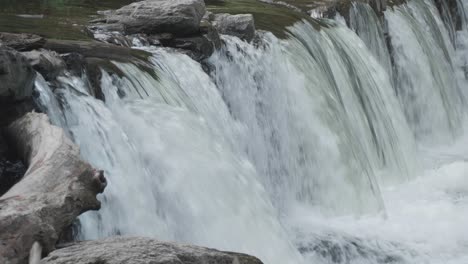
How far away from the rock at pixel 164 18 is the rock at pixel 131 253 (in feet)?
16.1

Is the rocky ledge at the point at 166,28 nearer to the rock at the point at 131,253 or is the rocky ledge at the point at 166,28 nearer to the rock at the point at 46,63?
the rock at the point at 46,63

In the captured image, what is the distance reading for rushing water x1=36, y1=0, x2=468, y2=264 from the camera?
21.3 ft

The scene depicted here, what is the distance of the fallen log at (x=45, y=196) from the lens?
3.96m

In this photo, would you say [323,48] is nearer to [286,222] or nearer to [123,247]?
[286,222]

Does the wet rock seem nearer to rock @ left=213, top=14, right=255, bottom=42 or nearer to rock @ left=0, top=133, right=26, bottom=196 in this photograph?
→ rock @ left=0, top=133, right=26, bottom=196

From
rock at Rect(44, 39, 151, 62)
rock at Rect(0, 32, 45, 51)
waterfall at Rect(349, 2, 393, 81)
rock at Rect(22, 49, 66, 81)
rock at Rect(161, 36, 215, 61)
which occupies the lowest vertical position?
waterfall at Rect(349, 2, 393, 81)

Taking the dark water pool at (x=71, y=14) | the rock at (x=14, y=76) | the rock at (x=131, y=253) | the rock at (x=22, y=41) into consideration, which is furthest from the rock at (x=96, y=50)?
the rock at (x=131, y=253)

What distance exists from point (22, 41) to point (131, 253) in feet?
10.9

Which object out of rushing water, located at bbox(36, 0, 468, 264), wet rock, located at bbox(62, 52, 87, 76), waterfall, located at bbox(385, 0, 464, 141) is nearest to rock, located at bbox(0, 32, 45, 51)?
wet rock, located at bbox(62, 52, 87, 76)

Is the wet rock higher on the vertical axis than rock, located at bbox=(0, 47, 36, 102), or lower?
lower

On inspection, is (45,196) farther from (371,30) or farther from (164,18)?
(371,30)

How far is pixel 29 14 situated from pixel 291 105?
3167 mm

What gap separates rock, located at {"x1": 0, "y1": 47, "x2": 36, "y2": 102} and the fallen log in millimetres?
339

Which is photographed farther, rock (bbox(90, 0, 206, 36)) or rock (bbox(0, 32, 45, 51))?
rock (bbox(90, 0, 206, 36))
